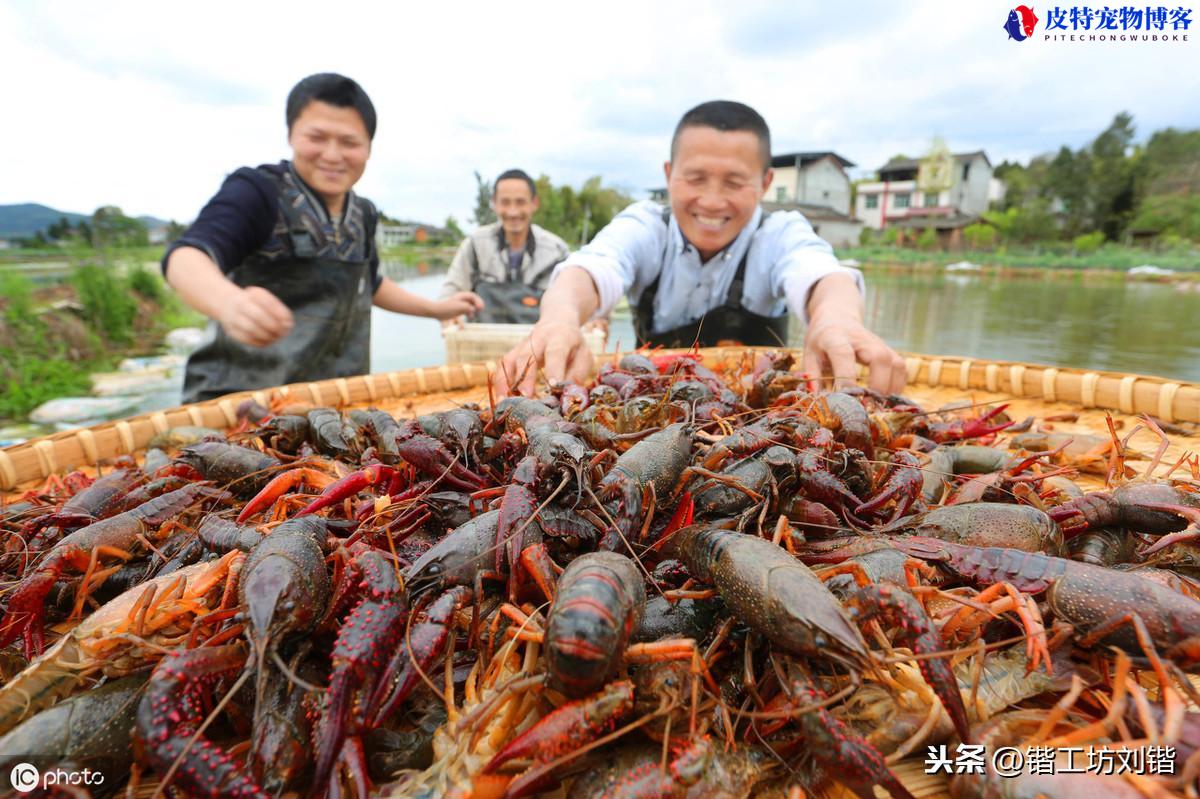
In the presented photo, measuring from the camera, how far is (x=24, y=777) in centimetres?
125

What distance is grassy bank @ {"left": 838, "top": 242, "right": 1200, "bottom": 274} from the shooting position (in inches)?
1236

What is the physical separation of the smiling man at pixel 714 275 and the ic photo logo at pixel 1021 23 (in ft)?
6.82

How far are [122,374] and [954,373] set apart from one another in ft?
48.7

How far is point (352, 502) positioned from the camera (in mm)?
2219

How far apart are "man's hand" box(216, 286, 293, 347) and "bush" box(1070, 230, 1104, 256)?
160ft

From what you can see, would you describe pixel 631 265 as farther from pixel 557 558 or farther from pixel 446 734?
pixel 446 734

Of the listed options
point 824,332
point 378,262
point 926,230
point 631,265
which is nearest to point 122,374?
point 378,262

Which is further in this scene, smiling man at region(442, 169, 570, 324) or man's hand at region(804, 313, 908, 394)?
smiling man at region(442, 169, 570, 324)

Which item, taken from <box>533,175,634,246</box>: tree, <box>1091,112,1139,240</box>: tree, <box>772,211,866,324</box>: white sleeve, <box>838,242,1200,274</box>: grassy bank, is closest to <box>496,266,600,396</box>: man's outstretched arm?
<box>772,211,866,324</box>: white sleeve

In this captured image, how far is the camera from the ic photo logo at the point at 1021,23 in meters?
4.56

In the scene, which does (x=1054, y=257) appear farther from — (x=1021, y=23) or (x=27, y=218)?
(x=27, y=218)

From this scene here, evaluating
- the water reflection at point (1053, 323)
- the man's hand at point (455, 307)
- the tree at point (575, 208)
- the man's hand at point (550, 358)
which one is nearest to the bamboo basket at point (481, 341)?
the man's hand at point (455, 307)

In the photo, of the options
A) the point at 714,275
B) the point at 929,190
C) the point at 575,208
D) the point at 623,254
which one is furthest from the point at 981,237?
the point at 623,254

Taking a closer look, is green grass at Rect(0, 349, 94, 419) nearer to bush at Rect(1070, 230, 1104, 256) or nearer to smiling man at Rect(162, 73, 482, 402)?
smiling man at Rect(162, 73, 482, 402)
